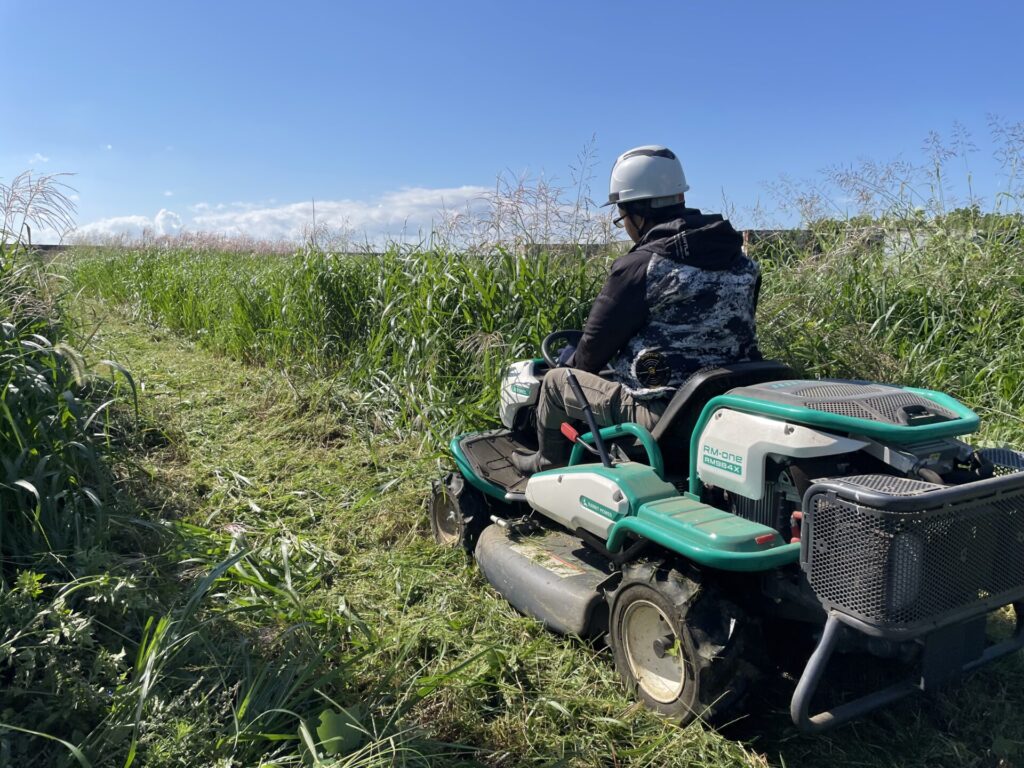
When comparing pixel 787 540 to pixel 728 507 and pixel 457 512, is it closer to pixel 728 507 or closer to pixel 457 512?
pixel 728 507

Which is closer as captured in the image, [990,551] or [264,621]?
[990,551]

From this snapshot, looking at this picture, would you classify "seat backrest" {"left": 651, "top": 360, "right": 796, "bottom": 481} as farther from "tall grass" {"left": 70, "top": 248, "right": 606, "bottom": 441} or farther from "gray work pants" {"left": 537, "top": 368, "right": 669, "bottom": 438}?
"tall grass" {"left": 70, "top": 248, "right": 606, "bottom": 441}

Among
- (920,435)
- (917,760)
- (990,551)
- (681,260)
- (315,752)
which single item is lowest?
(917,760)

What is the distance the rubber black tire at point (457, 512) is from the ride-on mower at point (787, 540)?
2.57 ft

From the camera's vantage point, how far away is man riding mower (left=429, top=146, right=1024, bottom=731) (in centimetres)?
213

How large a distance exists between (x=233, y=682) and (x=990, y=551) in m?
2.36

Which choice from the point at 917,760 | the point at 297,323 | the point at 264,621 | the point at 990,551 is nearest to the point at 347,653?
the point at 264,621

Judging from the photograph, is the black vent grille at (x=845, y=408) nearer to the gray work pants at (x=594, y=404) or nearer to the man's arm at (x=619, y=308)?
the gray work pants at (x=594, y=404)

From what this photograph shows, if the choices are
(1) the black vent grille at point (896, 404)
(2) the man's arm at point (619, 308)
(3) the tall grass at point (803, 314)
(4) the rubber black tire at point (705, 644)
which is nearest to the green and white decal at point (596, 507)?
(4) the rubber black tire at point (705, 644)

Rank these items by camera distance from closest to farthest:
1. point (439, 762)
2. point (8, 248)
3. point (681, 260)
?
1. point (439, 762)
2. point (681, 260)
3. point (8, 248)

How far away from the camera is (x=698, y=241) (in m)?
3.13

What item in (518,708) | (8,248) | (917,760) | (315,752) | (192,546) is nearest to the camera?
(315,752)

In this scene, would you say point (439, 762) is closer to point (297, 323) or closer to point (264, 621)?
point (264, 621)

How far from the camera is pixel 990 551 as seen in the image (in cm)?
223
